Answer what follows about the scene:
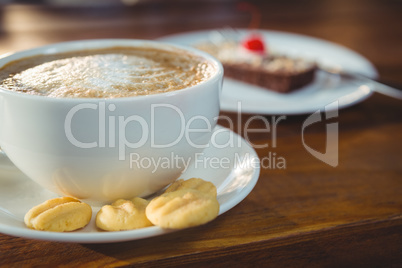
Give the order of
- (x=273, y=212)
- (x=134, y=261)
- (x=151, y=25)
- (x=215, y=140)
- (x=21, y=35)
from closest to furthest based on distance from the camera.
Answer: (x=134, y=261) → (x=273, y=212) → (x=215, y=140) → (x=21, y=35) → (x=151, y=25)

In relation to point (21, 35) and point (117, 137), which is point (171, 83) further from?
point (21, 35)

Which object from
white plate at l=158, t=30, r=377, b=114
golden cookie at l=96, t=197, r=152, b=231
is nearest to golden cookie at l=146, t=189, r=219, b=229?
golden cookie at l=96, t=197, r=152, b=231

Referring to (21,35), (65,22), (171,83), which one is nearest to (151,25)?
(65,22)

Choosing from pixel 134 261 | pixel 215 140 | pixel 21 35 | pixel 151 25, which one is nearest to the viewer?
pixel 134 261

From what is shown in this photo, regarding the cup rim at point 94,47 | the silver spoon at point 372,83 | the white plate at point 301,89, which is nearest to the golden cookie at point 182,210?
the cup rim at point 94,47

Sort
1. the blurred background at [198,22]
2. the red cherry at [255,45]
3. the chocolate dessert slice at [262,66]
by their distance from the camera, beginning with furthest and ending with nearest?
the blurred background at [198,22] → the red cherry at [255,45] → the chocolate dessert slice at [262,66]

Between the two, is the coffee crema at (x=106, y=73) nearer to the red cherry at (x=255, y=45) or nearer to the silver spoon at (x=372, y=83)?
the silver spoon at (x=372, y=83)
